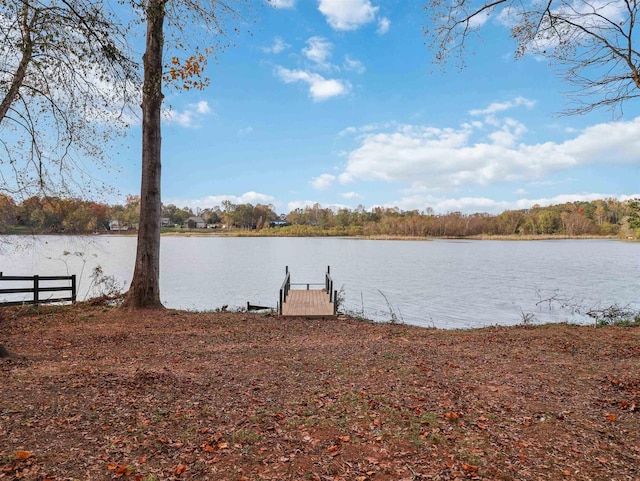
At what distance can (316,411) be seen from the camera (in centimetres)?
418

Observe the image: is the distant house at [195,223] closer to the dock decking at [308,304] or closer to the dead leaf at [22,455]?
the dock decking at [308,304]

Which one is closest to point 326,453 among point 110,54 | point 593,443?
point 593,443

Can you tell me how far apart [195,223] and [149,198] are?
4695 inches

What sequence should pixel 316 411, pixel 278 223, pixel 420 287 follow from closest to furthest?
pixel 316 411 < pixel 420 287 < pixel 278 223

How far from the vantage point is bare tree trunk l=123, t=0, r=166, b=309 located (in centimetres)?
979

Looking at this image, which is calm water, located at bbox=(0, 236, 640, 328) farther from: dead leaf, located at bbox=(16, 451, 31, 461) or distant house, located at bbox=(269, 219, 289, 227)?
distant house, located at bbox=(269, 219, 289, 227)

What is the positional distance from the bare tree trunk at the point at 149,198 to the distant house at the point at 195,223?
116933mm

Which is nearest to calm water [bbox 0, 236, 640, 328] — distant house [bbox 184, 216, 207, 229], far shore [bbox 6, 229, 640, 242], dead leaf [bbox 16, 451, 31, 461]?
dead leaf [bbox 16, 451, 31, 461]

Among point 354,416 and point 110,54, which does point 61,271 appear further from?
point 354,416

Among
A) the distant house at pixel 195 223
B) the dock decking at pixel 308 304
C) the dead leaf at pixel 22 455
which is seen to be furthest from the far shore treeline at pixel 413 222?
the dead leaf at pixel 22 455

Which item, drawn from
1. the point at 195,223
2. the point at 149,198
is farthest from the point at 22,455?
the point at 195,223

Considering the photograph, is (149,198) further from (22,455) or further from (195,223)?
(195,223)

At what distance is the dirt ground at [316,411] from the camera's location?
3.14 metres

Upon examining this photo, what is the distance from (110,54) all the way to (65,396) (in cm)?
415
